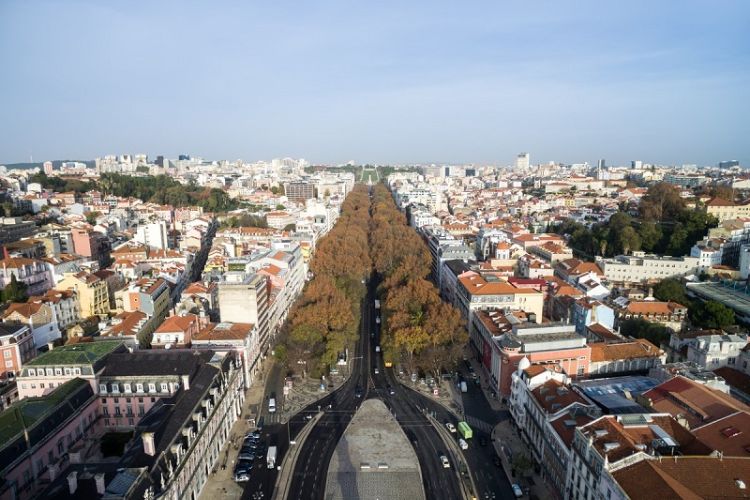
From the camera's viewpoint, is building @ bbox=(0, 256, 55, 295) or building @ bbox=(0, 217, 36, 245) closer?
building @ bbox=(0, 256, 55, 295)

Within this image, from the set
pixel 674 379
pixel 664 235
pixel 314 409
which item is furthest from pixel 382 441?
pixel 664 235

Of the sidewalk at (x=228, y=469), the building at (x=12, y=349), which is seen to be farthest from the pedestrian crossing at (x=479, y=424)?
the building at (x=12, y=349)

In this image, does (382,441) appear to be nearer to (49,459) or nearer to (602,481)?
(602,481)

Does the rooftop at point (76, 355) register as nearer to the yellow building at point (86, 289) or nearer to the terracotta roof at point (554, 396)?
the yellow building at point (86, 289)

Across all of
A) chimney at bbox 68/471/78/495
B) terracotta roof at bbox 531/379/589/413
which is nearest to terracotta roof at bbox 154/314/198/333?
chimney at bbox 68/471/78/495

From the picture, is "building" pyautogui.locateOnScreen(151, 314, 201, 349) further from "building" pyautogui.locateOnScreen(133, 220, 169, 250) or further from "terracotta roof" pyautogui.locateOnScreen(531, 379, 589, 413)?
"building" pyautogui.locateOnScreen(133, 220, 169, 250)

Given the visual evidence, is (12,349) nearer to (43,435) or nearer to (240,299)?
(43,435)
